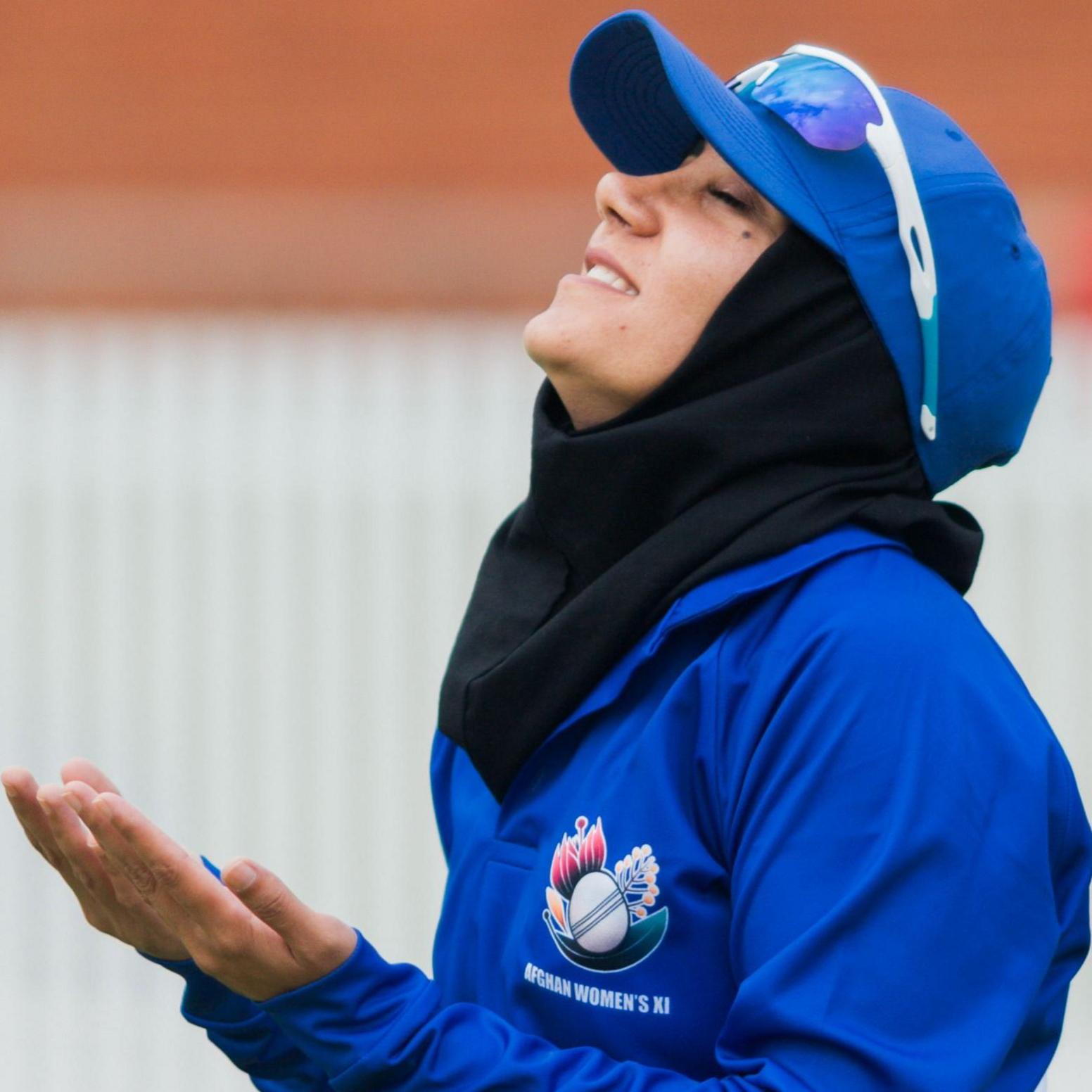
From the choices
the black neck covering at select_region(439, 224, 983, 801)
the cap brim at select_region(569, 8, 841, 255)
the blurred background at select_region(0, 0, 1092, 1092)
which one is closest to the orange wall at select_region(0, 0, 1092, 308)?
the blurred background at select_region(0, 0, 1092, 1092)

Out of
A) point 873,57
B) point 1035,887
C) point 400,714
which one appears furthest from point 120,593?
point 873,57

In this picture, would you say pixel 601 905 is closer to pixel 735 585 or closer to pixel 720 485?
pixel 735 585

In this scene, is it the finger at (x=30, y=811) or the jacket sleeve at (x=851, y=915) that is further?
the finger at (x=30, y=811)

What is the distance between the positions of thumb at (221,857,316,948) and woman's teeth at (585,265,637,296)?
71cm

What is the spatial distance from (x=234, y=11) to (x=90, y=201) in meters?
1.98

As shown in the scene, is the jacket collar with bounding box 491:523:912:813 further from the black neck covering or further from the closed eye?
the closed eye

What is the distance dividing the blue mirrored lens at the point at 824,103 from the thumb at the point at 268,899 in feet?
2.93

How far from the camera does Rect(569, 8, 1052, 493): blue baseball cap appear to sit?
5.75 feet

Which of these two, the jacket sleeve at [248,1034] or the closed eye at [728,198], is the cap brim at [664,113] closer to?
the closed eye at [728,198]

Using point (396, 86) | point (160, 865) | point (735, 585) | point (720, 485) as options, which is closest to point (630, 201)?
point (720, 485)

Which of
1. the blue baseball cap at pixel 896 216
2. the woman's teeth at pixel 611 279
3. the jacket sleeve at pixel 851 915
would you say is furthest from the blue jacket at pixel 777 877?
the woman's teeth at pixel 611 279

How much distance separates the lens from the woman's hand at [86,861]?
1631 millimetres

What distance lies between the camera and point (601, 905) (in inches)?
61.8

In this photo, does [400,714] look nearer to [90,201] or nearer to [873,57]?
[90,201]
